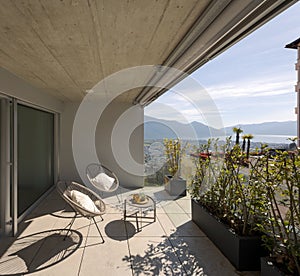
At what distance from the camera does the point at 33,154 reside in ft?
13.4

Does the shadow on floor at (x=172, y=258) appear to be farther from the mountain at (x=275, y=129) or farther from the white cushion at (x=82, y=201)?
the mountain at (x=275, y=129)

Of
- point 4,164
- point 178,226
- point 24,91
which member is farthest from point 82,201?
point 24,91

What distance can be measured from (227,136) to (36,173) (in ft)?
11.2

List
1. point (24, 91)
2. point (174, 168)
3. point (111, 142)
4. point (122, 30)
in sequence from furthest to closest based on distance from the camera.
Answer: point (111, 142)
point (174, 168)
point (24, 91)
point (122, 30)

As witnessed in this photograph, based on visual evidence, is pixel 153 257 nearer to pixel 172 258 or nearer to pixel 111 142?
pixel 172 258

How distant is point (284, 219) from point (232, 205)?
2.37ft

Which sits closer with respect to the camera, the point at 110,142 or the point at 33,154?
the point at 33,154

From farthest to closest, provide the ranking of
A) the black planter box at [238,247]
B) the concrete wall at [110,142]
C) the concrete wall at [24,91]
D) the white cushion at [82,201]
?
the concrete wall at [110,142], the white cushion at [82,201], the concrete wall at [24,91], the black planter box at [238,247]

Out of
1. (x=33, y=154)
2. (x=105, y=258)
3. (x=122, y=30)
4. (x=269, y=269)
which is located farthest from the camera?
(x=33, y=154)

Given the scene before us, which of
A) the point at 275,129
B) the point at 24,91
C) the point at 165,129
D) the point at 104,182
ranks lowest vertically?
the point at 104,182

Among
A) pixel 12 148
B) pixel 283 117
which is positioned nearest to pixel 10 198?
pixel 12 148

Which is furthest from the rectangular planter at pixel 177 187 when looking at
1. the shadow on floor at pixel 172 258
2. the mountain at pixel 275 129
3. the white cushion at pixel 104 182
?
the mountain at pixel 275 129

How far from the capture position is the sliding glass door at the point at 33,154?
3611mm

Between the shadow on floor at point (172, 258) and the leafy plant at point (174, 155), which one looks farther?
the leafy plant at point (174, 155)
